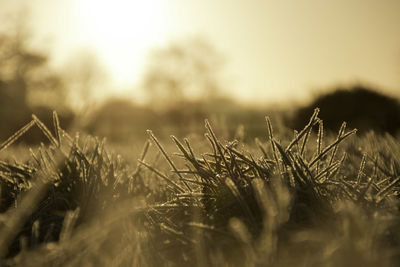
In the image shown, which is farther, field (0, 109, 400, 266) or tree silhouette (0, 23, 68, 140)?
tree silhouette (0, 23, 68, 140)

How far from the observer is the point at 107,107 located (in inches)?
1125

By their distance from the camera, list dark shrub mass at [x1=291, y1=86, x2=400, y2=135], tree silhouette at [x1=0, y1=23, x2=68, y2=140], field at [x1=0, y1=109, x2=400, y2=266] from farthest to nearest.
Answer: tree silhouette at [x1=0, y1=23, x2=68, y2=140] < dark shrub mass at [x1=291, y1=86, x2=400, y2=135] < field at [x1=0, y1=109, x2=400, y2=266]

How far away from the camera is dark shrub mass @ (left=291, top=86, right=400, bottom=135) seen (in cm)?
632

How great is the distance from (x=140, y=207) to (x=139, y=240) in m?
0.19

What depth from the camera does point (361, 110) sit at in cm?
644

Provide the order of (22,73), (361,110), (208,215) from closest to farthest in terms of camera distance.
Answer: (208,215) → (361,110) → (22,73)

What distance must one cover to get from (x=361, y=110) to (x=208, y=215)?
Answer: 5.85m

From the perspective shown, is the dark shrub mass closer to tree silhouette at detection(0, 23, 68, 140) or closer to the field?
the field

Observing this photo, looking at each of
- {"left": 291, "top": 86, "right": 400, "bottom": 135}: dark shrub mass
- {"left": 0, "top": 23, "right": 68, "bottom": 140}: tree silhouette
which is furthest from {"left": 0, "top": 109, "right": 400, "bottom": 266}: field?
{"left": 0, "top": 23, "right": 68, "bottom": 140}: tree silhouette

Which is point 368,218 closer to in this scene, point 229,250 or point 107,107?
point 229,250

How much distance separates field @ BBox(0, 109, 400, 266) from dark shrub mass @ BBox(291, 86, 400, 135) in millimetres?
5038

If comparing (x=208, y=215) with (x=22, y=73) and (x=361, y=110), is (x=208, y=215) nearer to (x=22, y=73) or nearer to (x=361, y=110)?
(x=361, y=110)

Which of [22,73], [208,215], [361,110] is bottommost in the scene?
[361,110]

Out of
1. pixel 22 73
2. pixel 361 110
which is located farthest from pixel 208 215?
pixel 22 73
